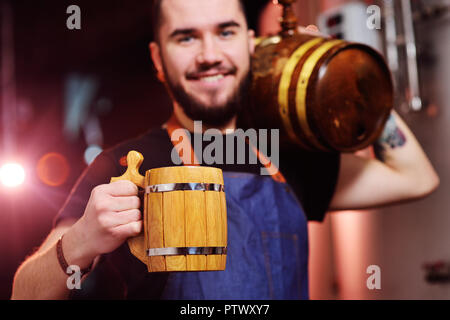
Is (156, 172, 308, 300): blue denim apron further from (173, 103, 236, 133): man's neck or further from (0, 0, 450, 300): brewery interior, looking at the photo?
(0, 0, 450, 300): brewery interior

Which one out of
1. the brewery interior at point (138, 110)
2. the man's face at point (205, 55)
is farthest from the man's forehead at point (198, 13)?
the brewery interior at point (138, 110)

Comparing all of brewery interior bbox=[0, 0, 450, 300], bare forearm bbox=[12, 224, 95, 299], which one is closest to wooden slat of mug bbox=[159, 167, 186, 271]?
bare forearm bbox=[12, 224, 95, 299]

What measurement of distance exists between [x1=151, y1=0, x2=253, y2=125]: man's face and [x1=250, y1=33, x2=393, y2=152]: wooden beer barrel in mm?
141

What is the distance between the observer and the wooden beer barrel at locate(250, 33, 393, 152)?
1.50 m

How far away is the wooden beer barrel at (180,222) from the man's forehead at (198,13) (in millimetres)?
Answer: 443

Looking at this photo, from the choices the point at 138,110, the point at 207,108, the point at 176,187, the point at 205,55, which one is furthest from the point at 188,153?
the point at 138,110

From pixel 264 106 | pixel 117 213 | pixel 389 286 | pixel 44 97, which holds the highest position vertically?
pixel 44 97

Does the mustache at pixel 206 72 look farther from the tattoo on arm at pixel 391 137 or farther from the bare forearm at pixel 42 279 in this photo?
the tattoo on arm at pixel 391 137

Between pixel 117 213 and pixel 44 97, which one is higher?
pixel 44 97

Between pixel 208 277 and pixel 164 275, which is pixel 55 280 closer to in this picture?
pixel 164 275

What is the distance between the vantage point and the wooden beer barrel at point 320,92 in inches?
59.1
